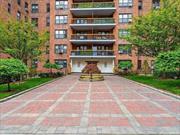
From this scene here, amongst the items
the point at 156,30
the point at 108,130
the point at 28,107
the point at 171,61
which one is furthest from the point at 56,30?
the point at 108,130

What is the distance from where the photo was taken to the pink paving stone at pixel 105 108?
10453 millimetres

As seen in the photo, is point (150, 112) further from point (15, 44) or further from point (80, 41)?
point (80, 41)

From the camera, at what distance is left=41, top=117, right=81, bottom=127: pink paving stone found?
830 centimetres

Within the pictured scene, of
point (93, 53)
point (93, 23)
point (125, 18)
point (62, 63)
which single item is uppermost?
point (125, 18)

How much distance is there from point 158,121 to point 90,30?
3894 cm

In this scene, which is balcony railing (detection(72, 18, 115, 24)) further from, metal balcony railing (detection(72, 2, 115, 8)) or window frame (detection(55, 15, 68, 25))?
window frame (detection(55, 15, 68, 25))

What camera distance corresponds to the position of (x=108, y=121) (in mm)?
8695

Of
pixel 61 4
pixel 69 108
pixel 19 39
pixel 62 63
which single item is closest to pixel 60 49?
pixel 62 63

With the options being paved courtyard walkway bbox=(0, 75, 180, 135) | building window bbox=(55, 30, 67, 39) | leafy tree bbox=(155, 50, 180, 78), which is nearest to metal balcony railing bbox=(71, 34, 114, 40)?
building window bbox=(55, 30, 67, 39)

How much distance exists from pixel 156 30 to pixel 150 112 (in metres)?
17.6

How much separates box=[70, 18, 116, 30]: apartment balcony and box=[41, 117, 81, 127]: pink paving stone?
35.7m

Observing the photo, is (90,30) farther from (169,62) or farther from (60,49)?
(169,62)

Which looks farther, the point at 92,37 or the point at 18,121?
the point at 92,37

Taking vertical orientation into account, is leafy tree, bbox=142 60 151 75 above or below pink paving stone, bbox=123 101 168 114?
above
